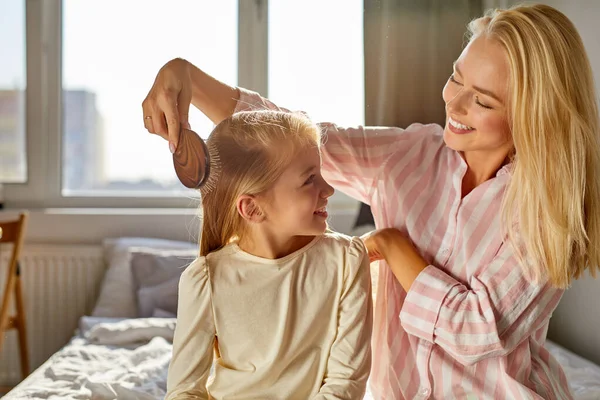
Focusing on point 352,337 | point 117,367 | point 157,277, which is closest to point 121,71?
point 157,277

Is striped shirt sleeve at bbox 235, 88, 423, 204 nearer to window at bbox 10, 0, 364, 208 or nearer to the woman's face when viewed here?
the woman's face

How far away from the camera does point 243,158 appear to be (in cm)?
97

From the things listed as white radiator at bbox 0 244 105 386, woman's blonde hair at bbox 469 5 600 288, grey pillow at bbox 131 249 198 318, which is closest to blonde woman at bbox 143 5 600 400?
woman's blonde hair at bbox 469 5 600 288

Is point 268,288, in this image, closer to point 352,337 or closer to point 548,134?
point 352,337

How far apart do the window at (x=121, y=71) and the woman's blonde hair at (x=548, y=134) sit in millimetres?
2170

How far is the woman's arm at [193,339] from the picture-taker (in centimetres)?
95

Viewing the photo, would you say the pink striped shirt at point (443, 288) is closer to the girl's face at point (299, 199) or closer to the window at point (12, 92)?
the girl's face at point (299, 199)

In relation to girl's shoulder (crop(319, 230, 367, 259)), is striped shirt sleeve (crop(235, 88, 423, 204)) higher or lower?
higher

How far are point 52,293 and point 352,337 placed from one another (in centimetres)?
238

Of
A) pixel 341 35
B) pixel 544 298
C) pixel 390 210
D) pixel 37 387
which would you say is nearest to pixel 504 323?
pixel 544 298

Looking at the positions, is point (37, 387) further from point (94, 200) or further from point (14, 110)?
point (14, 110)

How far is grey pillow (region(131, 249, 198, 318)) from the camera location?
8.86 feet

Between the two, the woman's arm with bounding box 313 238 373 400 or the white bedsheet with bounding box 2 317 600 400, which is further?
the white bedsheet with bounding box 2 317 600 400

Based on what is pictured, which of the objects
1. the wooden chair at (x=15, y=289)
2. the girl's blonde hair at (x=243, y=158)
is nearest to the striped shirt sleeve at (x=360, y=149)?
the girl's blonde hair at (x=243, y=158)
